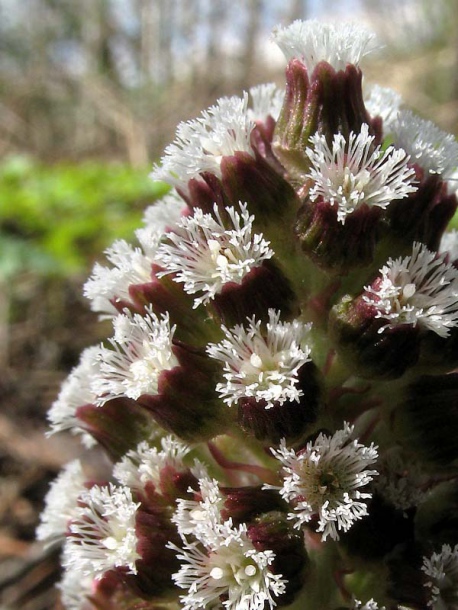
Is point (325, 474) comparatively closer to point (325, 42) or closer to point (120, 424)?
point (120, 424)

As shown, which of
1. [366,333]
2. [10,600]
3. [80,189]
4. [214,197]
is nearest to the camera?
[366,333]

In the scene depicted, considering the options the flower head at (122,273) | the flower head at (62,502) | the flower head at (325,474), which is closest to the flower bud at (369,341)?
the flower head at (325,474)

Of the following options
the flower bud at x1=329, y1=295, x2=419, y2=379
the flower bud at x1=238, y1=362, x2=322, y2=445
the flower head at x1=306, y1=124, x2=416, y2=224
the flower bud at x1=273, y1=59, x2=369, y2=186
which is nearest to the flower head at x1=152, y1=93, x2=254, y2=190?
the flower bud at x1=273, y1=59, x2=369, y2=186

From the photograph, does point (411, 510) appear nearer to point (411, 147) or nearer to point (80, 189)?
point (411, 147)

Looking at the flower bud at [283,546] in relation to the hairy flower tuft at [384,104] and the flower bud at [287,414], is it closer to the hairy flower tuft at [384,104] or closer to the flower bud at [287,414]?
the flower bud at [287,414]

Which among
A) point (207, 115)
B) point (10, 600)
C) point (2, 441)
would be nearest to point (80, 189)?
point (2, 441)
